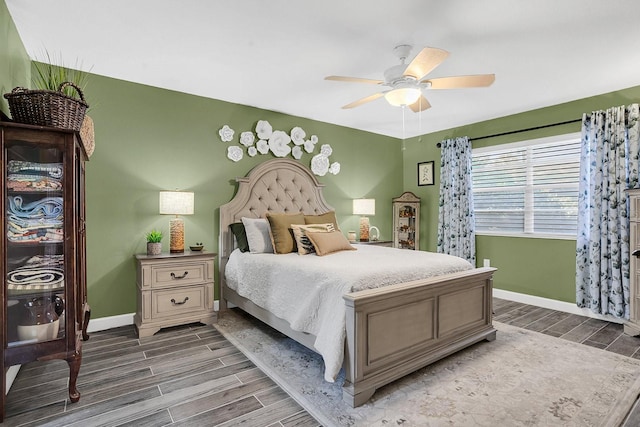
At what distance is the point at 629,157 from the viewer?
3.47 m

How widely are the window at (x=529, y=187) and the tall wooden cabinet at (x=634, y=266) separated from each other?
0.75 metres

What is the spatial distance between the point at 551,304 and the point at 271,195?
12.1 feet

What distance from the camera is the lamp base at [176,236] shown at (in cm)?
339

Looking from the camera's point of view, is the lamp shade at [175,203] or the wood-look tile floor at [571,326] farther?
the lamp shade at [175,203]

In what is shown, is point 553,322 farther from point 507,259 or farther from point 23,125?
point 23,125

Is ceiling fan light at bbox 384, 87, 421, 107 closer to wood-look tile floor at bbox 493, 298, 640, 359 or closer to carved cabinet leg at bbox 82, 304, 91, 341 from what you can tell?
wood-look tile floor at bbox 493, 298, 640, 359

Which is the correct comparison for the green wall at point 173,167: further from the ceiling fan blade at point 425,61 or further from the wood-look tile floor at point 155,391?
the ceiling fan blade at point 425,61

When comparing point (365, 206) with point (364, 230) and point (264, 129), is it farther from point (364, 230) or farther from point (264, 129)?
point (264, 129)

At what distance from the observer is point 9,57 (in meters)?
2.26

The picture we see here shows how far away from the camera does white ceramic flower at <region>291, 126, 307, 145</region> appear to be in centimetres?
446

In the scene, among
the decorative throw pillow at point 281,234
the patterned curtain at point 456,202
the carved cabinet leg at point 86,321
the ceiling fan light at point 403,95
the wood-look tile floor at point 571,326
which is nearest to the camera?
the ceiling fan light at point 403,95

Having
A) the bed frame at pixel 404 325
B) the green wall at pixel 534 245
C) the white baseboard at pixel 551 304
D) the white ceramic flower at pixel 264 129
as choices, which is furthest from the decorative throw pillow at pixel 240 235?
the white baseboard at pixel 551 304

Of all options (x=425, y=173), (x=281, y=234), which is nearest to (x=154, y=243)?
(x=281, y=234)

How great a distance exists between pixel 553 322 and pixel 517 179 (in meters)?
1.89
